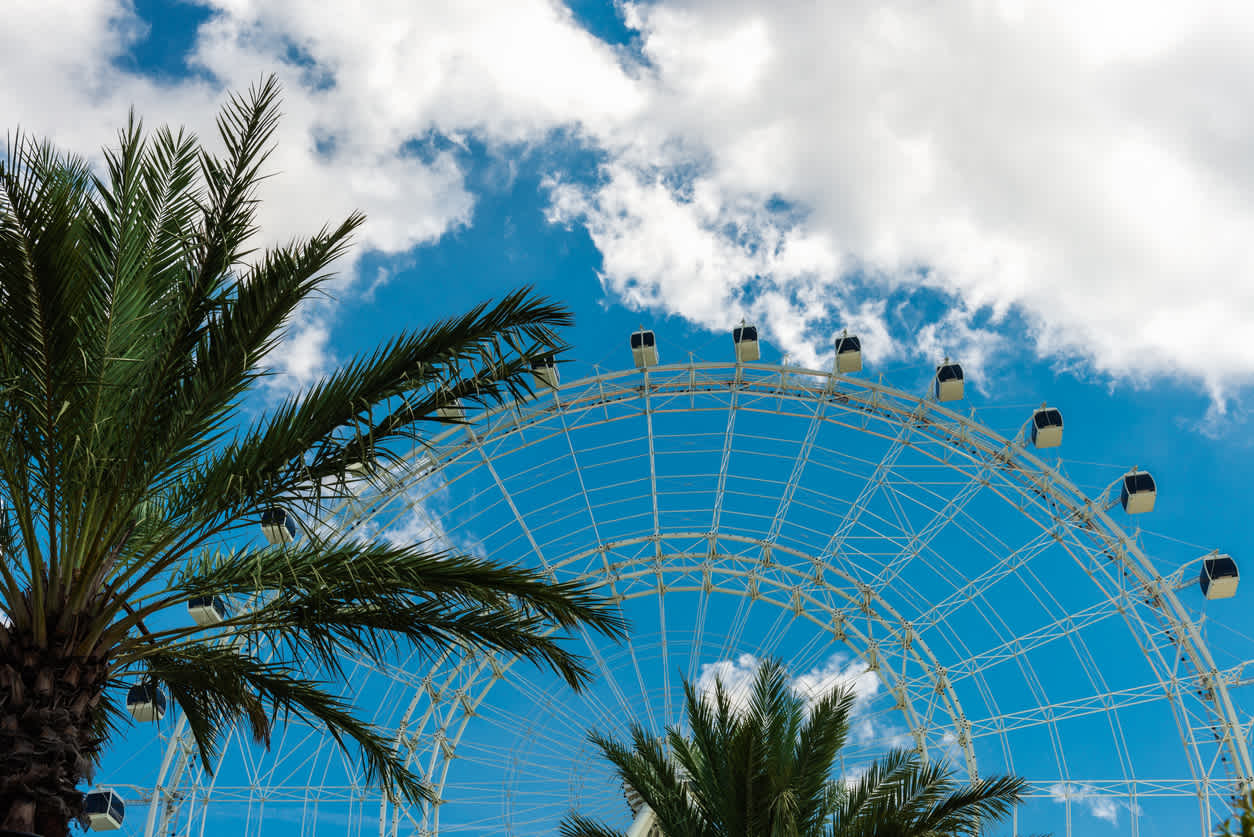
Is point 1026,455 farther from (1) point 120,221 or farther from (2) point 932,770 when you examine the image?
(1) point 120,221

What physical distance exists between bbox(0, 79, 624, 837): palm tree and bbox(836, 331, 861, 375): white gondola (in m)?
17.9

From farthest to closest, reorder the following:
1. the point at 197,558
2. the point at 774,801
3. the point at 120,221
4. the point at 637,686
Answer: the point at 637,686
the point at 774,801
the point at 197,558
the point at 120,221

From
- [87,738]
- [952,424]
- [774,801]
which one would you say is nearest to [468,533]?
[952,424]

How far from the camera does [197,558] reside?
10.6m

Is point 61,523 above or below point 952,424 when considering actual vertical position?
below

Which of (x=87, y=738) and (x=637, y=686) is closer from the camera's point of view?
(x=87, y=738)

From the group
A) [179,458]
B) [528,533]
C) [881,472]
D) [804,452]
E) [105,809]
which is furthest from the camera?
[528,533]

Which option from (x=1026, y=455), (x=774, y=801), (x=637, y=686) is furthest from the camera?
(x=637, y=686)

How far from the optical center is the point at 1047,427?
27.1 meters

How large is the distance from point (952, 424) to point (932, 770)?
14826mm

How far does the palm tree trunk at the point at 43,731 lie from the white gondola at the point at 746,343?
2114 centimetres

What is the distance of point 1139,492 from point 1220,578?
105 inches

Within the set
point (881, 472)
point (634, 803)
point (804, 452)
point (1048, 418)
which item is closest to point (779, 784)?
point (634, 803)

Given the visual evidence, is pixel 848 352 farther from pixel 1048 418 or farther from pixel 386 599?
pixel 386 599
